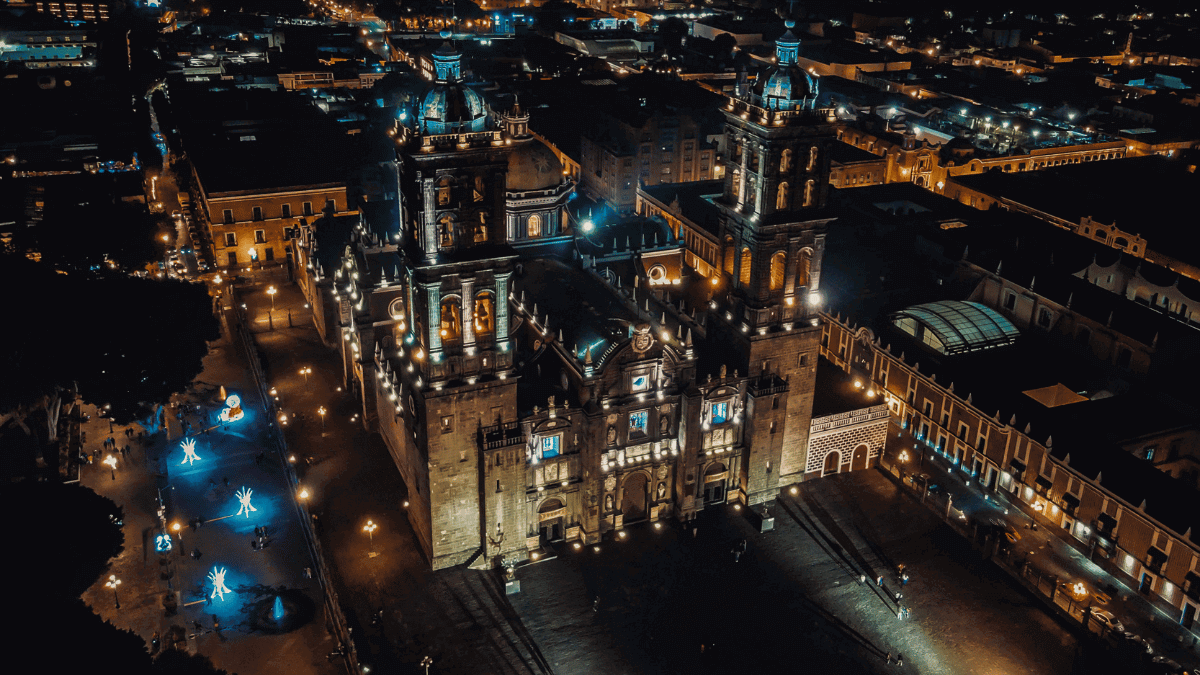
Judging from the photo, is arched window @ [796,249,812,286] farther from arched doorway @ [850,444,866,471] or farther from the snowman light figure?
the snowman light figure

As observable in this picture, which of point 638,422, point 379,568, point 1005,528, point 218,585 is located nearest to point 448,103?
point 638,422

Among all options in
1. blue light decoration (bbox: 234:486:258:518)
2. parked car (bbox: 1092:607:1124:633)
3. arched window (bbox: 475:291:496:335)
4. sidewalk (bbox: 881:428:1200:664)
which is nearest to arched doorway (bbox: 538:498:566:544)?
arched window (bbox: 475:291:496:335)

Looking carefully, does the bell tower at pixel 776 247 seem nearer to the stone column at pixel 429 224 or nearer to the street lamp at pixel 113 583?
the stone column at pixel 429 224

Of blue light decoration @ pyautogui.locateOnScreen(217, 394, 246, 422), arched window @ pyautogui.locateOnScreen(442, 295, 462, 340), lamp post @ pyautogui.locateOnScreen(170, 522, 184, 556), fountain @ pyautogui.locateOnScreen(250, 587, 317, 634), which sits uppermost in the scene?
arched window @ pyautogui.locateOnScreen(442, 295, 462, 340)

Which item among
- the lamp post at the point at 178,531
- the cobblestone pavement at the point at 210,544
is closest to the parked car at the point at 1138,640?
the cobblestone pavement at the point at 210,544

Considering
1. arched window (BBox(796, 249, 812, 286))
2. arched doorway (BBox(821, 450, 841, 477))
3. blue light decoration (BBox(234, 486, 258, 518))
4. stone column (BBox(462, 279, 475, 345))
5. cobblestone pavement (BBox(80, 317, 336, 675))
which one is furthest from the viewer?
arched doorway (BBox(821, 450, 841, 477))

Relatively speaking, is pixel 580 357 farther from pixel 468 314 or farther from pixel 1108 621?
pixel 1108 621
